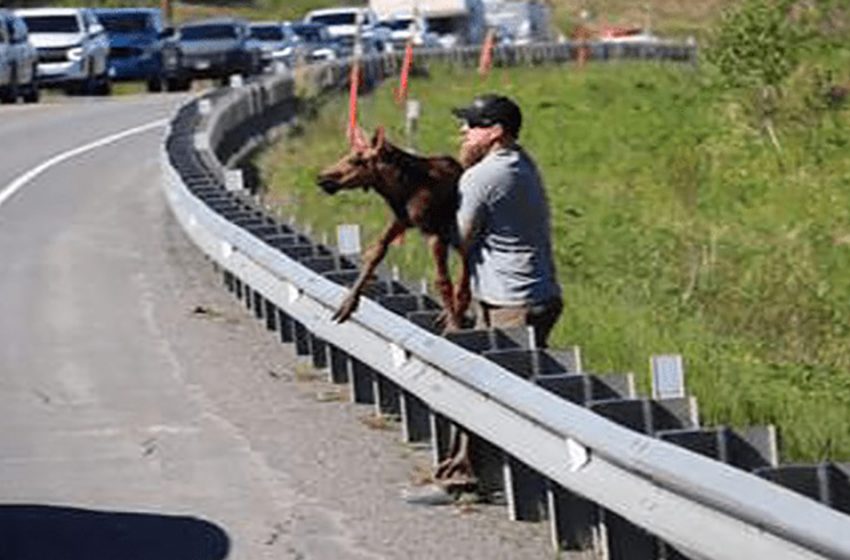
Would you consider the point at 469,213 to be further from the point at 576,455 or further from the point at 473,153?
the point at 576,455

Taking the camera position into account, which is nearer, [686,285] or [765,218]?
[686,285]

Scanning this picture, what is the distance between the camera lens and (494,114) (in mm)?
10508

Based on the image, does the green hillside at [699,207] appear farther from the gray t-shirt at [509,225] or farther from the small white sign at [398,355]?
the small white sign at [398,355]

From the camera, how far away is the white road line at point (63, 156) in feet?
94.0

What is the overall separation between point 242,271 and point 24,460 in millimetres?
5001

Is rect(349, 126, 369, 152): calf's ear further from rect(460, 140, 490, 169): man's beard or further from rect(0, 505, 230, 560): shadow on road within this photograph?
rect(0, 505, 230, 560): shadow on road

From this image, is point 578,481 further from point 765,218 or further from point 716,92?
point 716,92

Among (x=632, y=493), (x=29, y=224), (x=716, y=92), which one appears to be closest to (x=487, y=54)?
(x=716, y=92)

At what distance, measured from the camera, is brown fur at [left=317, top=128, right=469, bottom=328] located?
34.6ft

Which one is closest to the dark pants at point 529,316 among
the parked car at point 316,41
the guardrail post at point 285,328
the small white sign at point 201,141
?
the guardrail post at point 285,328

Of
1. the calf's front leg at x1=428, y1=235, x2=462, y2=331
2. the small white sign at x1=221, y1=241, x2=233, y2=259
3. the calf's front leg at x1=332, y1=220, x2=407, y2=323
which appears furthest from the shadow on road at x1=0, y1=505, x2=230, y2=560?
the small white sign at x1=221, y1=241, x2=233, y2=259

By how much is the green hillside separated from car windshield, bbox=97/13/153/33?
6.66 m

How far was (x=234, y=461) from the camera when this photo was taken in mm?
12078

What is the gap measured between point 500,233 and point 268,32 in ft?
186
